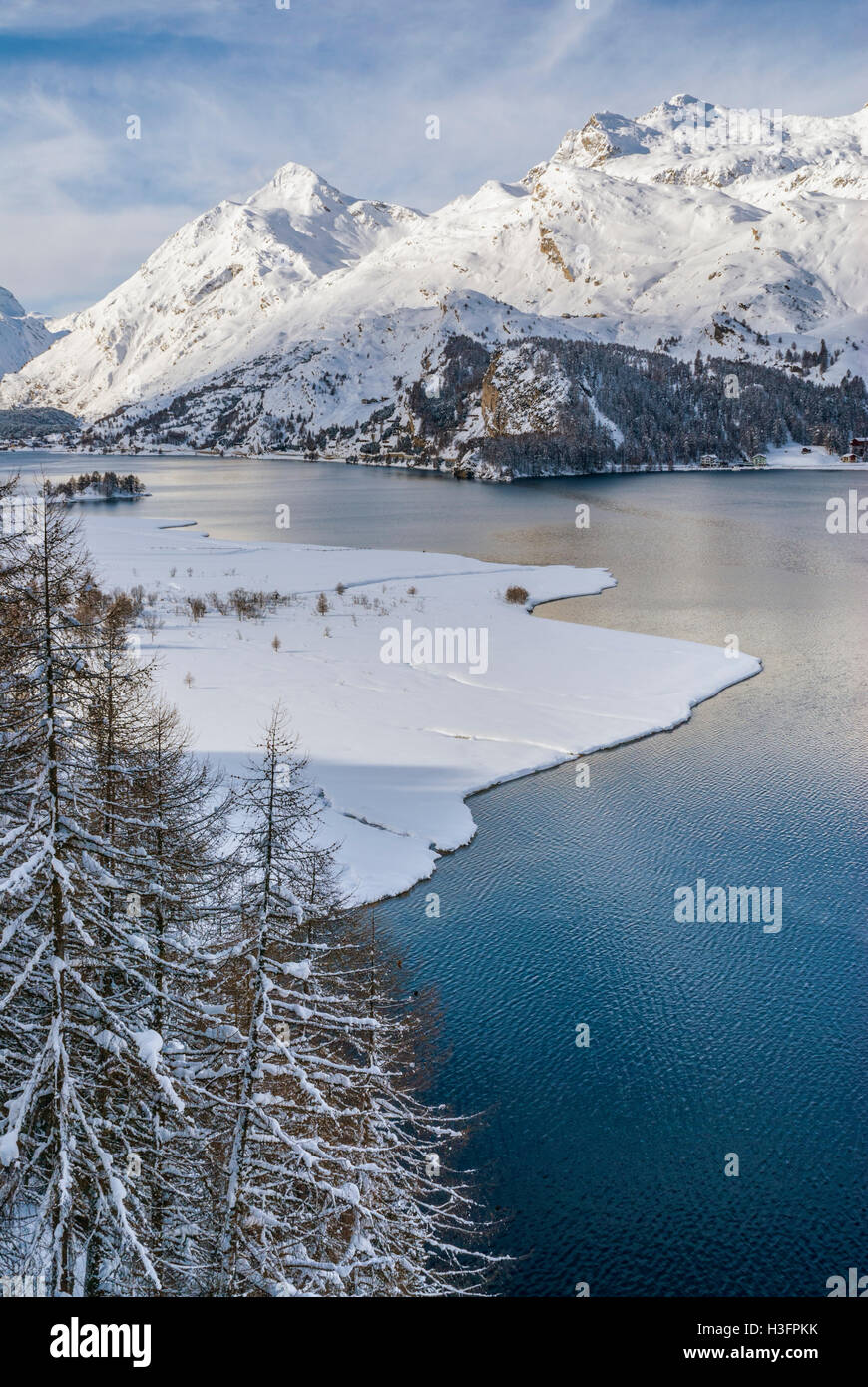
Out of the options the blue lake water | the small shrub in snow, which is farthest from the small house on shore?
the blue lake water

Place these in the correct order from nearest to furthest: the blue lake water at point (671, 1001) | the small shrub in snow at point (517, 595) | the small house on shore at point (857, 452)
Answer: the blue lake water at point (671, 1001), the small shrub in snow at point (517, 595), the small house on shore at point (857, 452)

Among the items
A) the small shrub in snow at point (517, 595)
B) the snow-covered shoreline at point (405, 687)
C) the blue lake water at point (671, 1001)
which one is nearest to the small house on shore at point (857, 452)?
the snow-covered shoreline at point (405, 687)

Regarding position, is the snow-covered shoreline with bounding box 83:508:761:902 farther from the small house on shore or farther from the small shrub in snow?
the small house on shore

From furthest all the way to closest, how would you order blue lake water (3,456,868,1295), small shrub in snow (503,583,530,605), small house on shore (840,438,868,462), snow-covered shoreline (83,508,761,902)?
small house on shore (840,438,868,462)
small shrub in snow (503,583,530,605)
snow-covered shoreline (83,508,761,902)
blue lake water (3,456,868,1295)

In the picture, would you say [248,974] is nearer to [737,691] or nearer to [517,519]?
[737,691]

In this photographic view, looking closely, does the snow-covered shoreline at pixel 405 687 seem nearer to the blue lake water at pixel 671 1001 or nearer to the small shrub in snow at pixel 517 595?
the small shrub in snow at pixel 517 595
